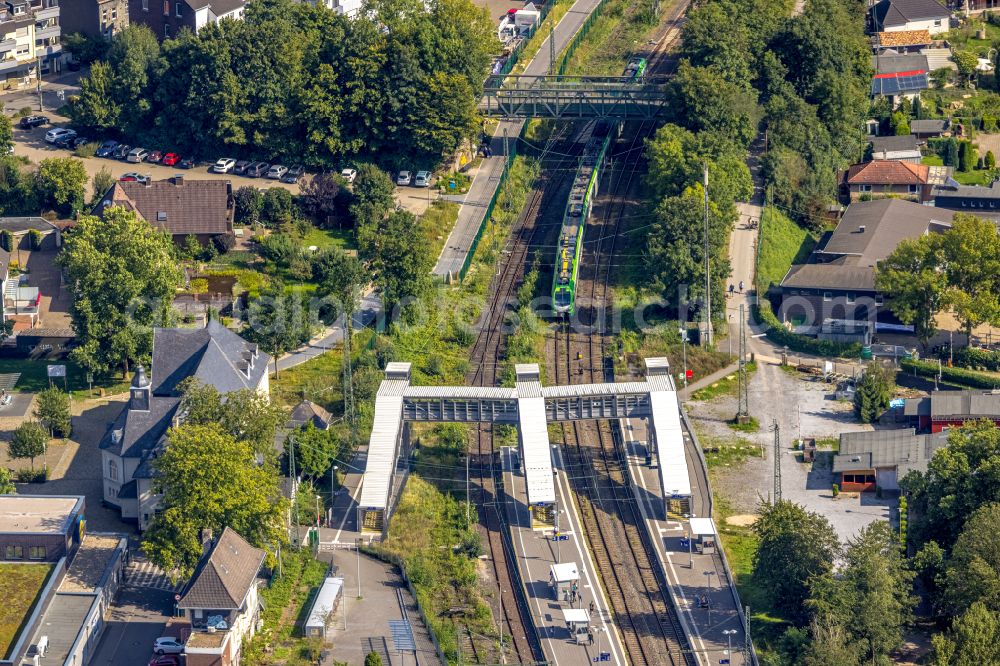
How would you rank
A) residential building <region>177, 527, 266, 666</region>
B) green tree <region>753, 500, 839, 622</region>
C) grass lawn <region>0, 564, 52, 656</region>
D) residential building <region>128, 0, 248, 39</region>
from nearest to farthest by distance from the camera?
residential building <region>177, 527, 266, 666</region>, grass lawn <region>0, 564, 52, 656</region>, green tree <region>753, 500, 839, 622</region>, residential building <region>128, 0, 248, 39</region>

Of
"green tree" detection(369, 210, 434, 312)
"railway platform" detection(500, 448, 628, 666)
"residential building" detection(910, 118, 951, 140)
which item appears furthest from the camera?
"residential building" detection(910, 118, 951, 140)

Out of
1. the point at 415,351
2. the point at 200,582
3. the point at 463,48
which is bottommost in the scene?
the point at 200,582

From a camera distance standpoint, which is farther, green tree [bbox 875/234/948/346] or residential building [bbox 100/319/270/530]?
green tree [bbox 875/234/948/346]

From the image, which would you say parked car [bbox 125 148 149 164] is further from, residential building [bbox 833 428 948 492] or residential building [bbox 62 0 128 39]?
residential building [bbox 833 428 948 492]

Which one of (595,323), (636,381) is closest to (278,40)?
(595,323)

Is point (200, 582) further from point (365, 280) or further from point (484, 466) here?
point (365, 280)

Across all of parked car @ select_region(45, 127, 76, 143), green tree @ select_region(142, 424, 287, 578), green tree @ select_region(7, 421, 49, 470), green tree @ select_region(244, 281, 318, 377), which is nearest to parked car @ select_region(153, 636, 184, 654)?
green tree @ select_region(142, 424, 287, 578)

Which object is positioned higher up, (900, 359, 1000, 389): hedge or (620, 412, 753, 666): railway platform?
(900, 359, 1000, 389): hedge
